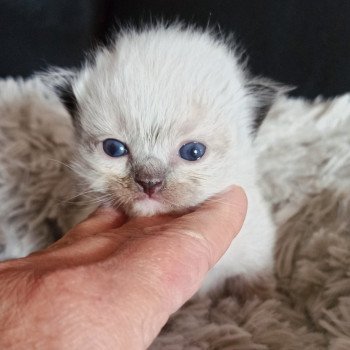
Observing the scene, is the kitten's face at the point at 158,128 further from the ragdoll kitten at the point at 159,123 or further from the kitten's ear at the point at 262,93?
the kitten's ear at the point at 262,93

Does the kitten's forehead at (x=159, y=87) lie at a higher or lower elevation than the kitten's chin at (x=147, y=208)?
higher

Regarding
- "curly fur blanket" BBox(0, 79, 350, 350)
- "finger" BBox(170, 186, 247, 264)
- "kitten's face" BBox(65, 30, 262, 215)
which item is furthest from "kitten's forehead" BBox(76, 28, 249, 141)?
"curly fur blanket" BBox(0, 79, 350, 350)

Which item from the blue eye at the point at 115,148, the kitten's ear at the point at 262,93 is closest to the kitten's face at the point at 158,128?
the blue eye at the point at 115,148

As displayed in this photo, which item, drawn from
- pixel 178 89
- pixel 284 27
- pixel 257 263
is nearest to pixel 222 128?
pixel 178 89

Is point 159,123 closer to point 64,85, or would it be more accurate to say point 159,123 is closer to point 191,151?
point 191,151

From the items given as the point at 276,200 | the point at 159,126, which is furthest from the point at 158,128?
the point at 276,200
